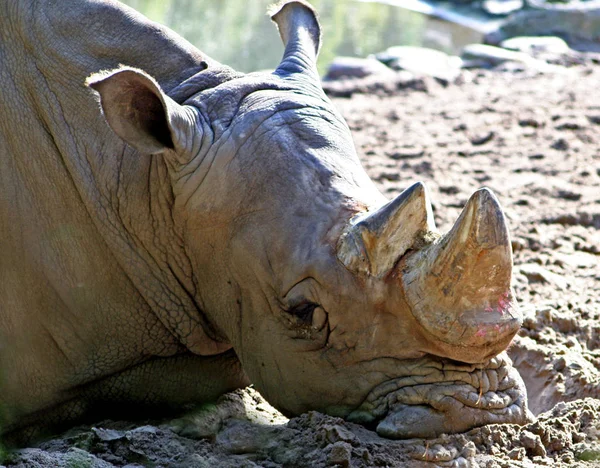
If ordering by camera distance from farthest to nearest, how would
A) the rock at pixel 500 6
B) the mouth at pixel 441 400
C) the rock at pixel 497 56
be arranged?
the rock at pixel 500 6 < the rock at pixel 497 56 < the mouth at pixel 441 400

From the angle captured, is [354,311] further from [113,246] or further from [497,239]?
[113,246]

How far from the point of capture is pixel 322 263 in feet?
13.3

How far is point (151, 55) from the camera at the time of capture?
4.76 metres

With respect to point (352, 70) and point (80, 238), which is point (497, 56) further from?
point (80, 238)

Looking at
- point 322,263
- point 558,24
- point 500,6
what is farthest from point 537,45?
point 322,263

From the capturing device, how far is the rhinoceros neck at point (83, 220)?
4637 millimetres

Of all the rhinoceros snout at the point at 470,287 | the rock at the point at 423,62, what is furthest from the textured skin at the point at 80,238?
the rock at the point at 423,62

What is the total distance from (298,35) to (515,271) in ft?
6.94

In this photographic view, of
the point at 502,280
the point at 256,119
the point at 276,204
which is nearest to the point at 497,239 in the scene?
the point at 502,280

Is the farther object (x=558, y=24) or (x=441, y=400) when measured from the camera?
(x=558, y=24)

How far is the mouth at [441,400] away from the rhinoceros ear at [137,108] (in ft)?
4.35

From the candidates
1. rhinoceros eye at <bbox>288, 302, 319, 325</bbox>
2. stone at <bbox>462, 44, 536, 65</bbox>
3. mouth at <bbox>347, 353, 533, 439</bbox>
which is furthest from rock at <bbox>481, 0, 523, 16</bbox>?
mouth at <bbox>347, 353, 533, 439</bbox>

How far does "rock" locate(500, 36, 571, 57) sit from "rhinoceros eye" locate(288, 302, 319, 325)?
10230mm

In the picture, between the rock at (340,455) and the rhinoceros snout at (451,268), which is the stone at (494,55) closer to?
the rhinoceros snout at (451,268)
